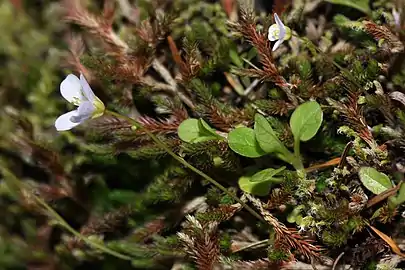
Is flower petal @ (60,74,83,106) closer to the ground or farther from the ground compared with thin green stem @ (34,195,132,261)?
farther from the ground

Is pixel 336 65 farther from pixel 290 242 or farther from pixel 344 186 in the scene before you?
pixel 290 242

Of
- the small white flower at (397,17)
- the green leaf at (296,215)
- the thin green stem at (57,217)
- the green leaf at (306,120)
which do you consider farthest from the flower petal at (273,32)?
the thin green stem at (57,217)

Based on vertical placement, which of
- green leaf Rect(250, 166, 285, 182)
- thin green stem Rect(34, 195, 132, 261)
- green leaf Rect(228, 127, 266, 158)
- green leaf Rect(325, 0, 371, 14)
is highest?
green leaf Rect(325, 0, 371, 14)

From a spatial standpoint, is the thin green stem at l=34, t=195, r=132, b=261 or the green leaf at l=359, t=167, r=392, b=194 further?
the thin green stem at l=34, t=195, r=132, b=261

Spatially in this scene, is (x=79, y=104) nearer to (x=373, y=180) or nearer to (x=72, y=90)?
(x=72, y=90)

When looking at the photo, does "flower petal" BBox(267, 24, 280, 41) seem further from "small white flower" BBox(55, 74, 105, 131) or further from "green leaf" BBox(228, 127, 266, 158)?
"small white flower" BBox(55, 74, 105, 131)

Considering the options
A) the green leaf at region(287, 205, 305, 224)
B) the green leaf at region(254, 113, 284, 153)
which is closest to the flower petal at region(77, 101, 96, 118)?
the green leaf at region(254, 113, 284, 153)
